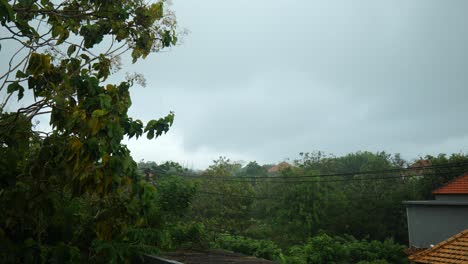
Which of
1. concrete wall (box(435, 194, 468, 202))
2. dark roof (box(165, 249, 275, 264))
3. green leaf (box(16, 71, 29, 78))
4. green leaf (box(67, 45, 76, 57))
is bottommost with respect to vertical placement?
dark roof (box(165, 249, 275, 264))

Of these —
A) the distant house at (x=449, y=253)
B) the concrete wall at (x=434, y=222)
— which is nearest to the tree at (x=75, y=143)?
the distant house at (x=449, y=253)

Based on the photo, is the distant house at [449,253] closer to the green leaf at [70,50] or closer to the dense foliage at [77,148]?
the dense foliage at [77,148]

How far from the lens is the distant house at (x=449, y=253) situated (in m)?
13.0

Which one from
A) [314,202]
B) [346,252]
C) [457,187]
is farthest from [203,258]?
[314,202]

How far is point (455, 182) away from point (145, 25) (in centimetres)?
2425

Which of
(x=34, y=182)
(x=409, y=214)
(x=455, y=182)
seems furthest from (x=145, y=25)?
(x=455, y=182)

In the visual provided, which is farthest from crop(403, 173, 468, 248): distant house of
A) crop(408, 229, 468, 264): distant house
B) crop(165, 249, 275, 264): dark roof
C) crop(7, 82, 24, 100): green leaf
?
crop(7, 82, 24, 100): green leaf

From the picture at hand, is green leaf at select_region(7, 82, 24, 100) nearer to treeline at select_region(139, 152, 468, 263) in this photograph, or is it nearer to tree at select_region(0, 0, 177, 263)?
tree at select_region(0, 0, 177, 263)

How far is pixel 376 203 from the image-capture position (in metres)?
31.5

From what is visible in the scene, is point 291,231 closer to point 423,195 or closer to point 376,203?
point 376,203

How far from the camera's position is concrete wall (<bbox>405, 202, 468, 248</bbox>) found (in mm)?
20516

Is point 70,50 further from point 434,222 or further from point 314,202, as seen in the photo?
point 314,202

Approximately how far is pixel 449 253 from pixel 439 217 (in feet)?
28.8

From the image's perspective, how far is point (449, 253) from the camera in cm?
1348
